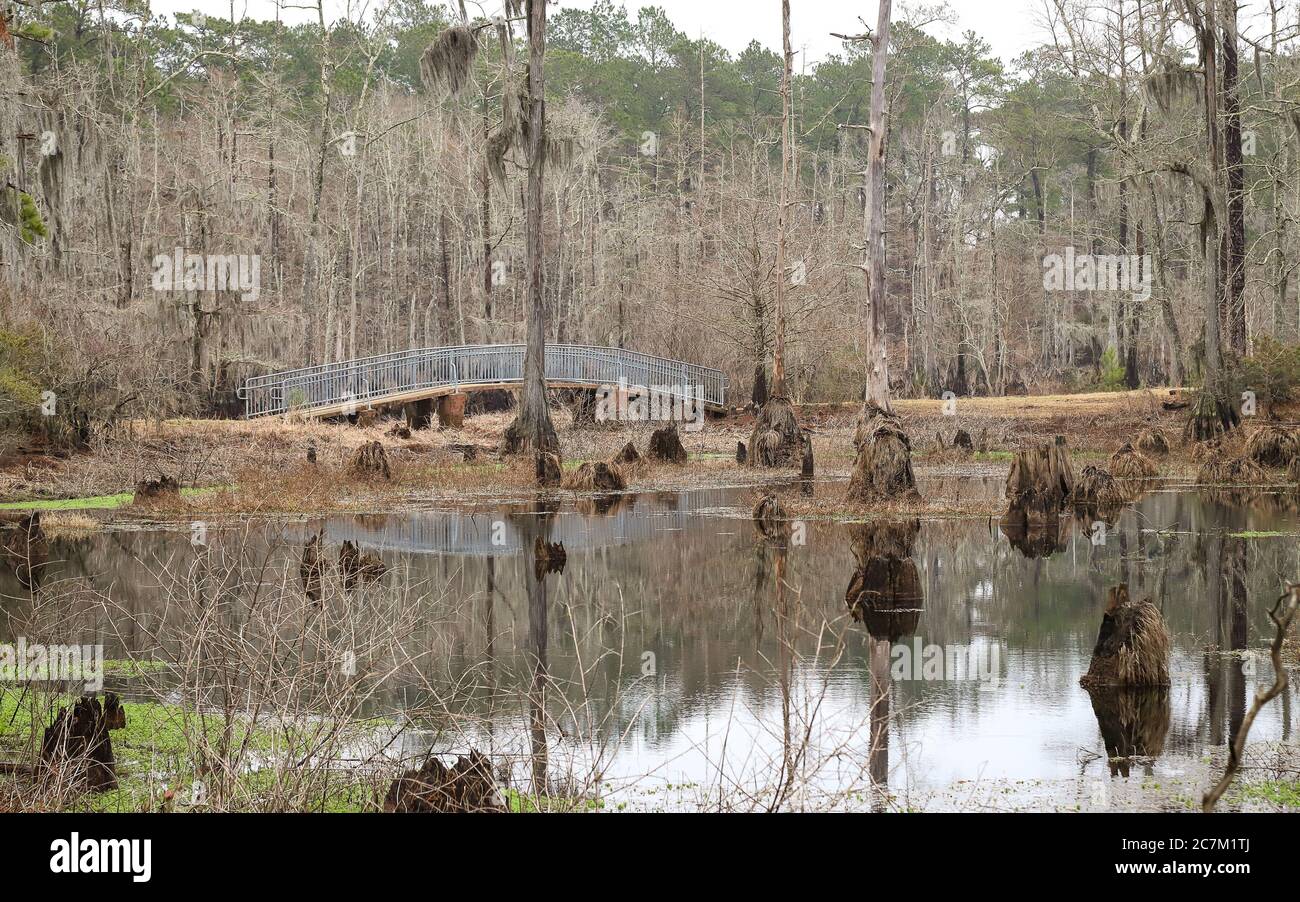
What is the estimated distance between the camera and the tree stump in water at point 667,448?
97.2ft

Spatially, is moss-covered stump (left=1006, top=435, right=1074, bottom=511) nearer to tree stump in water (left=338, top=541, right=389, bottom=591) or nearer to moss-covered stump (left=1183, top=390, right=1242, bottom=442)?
tree stump in water (left=338, top=541, right=389, bottom=591)

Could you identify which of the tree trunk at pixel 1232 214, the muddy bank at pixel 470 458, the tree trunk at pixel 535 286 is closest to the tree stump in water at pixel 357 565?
the muddy bank at pixel 470 458

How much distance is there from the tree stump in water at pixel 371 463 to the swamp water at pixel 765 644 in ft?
14.2

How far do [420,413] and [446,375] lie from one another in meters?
1.35

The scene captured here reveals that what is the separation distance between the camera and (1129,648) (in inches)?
389

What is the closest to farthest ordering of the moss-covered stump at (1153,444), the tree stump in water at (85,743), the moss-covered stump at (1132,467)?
Answer: the tree stump in water at (85,743) → the moss-covered stump at (1132,467) → the moss-covered stump at (1153,444)

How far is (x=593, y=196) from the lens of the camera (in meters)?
61.1

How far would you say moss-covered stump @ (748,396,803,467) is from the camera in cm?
2967

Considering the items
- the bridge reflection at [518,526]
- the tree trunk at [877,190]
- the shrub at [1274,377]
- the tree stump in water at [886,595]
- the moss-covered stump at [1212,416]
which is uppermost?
the tree trunk at [877,190]

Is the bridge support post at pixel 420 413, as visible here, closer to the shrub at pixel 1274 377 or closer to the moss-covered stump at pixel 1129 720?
the shrub at pixel 1274 377

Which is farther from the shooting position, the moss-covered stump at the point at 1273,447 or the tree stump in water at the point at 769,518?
the moss-covered stump at the point at 1273,447

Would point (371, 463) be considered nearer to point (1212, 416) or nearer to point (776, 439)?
point (776, 439)

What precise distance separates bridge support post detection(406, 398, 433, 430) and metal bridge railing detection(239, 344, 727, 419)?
22.6 inches
